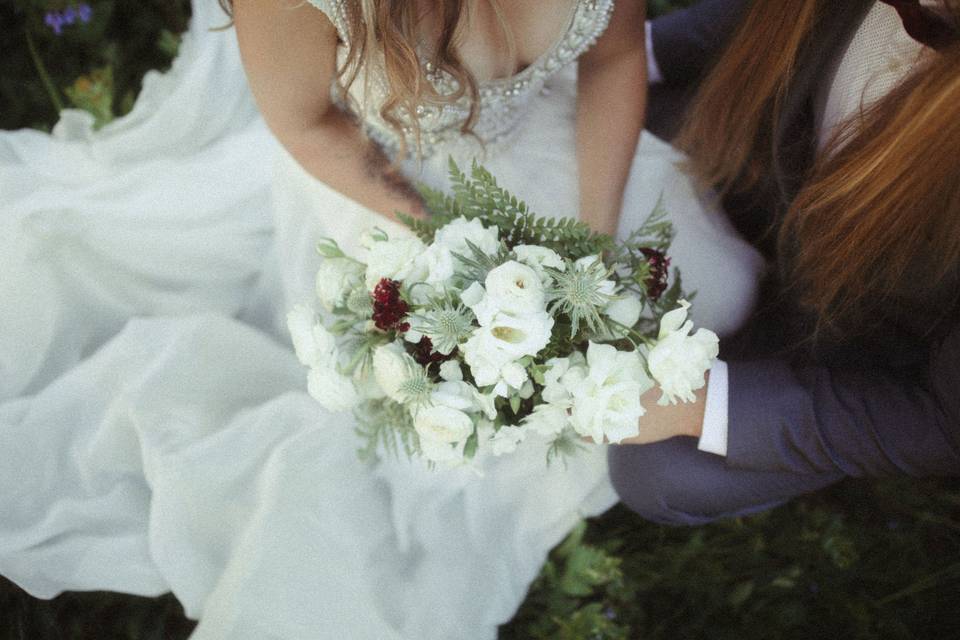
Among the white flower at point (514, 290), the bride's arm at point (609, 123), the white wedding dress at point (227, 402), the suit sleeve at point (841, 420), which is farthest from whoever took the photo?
the bride's arm at point (609, 123)

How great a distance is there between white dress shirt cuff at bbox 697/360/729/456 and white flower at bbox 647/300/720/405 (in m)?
0.34

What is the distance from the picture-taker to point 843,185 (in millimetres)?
979

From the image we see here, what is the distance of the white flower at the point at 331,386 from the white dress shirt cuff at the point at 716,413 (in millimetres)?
607

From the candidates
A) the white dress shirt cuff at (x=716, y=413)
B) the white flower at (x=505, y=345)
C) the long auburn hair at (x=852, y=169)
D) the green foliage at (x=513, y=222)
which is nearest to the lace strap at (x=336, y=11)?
the green foliage at (x=513, y=222)

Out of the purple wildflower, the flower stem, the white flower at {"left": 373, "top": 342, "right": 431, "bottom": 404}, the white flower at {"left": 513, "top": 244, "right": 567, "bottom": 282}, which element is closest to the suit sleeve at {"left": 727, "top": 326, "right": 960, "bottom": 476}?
the white flower at {"left": 513, "top": 244, "right": 567, "bottom": 282}

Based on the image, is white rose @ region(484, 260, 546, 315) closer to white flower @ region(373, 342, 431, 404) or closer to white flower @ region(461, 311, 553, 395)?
white flower @ region(461, 311, 553, 395)

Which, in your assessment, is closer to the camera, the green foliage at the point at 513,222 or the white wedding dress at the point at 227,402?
the green foliage at the point at 513,222

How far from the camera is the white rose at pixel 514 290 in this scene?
743 millimetres

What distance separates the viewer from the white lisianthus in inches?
32.8

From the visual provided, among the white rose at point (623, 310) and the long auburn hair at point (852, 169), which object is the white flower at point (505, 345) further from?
the long auburn hair at point (852, 169)

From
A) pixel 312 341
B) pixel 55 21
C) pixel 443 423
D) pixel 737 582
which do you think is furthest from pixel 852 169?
pixel 55 21

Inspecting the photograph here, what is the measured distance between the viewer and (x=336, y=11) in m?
0.97

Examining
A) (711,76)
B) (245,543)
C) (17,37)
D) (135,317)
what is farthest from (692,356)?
(17,37)

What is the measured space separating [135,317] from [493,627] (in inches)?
38.5
